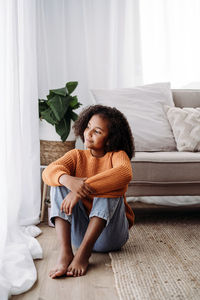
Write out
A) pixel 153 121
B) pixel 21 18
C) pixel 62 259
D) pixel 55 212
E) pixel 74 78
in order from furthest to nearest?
pixel 74 78
pixel 153 121
pixel 21 18
pixel 55 212
pixel 62 259

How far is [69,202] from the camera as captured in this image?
1.53m

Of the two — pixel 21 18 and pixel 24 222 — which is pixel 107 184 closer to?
pixel 24 222

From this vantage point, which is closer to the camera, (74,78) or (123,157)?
(123,157)

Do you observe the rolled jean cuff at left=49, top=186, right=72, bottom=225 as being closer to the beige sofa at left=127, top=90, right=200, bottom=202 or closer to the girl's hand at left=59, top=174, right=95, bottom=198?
the girl's hand at left=59, top=174, right=95, bottom=198

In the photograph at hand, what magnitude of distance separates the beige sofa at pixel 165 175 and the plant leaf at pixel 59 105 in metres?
0.56

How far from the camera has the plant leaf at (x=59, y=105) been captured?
2379mm

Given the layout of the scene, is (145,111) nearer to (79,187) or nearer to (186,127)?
(186,127)

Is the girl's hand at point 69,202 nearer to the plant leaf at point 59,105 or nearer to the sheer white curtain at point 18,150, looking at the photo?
the sheer white curtain at point 18,150

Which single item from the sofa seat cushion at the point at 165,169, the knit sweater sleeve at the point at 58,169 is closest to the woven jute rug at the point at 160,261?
the sofa seat cushion at the point at 165,169

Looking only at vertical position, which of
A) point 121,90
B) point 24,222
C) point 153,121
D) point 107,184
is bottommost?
point 24,222

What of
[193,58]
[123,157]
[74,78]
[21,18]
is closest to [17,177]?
[123,157]

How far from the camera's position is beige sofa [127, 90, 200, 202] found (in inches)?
84.7

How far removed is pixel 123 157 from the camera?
1697 millimetres

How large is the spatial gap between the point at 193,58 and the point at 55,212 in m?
2.36
